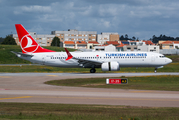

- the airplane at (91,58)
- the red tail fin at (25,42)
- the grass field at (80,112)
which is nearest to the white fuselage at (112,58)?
the airplane at (91,58)

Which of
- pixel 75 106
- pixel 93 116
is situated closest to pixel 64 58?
pixel 75 106

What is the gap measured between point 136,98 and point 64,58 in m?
28.8

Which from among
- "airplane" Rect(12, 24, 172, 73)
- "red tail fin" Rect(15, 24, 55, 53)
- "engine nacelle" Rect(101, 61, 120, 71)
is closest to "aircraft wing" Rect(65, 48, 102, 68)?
"airplane" Rect(12, 24, 172, 73)

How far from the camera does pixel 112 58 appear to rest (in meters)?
46.5

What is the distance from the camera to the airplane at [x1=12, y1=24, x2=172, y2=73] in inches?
1815

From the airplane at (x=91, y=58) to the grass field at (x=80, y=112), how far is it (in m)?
28.3

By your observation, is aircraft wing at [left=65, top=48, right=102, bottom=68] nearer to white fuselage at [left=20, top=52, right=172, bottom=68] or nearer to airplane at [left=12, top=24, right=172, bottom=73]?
airplane at [left=12, top=24, right=172, bottom=73]

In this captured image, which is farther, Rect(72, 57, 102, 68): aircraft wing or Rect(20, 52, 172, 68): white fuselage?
Rect(20, 52, 172, 68): white fuselage

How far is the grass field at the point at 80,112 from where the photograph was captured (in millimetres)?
13977

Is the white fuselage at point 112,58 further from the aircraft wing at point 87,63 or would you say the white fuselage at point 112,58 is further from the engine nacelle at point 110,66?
the engine nacelle at point 110,66

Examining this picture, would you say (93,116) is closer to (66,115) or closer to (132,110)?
(66,115)

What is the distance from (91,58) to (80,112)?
32.0 m

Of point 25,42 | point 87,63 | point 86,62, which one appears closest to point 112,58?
point 87,63

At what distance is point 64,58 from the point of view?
156 ft
